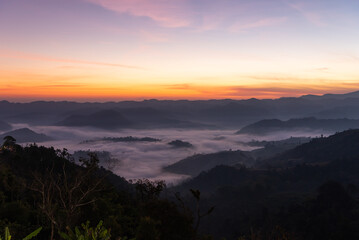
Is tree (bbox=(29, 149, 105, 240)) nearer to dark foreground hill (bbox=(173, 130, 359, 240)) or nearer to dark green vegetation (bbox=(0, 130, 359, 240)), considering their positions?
dark green vegetation (bbox=(0, 130, 359, 240))

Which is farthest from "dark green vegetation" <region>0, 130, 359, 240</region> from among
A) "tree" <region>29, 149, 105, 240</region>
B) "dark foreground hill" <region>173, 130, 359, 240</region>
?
"dark foreground hill" <region>173, 130, 359, 240</region>

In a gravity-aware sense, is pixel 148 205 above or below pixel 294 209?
above

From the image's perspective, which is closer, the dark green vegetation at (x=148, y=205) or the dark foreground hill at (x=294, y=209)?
the dark green vegetation at (x=148, y=205)

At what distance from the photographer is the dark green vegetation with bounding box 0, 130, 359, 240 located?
63.7 ft

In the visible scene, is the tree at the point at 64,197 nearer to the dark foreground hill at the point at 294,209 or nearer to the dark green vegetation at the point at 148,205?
the dark green vegetation at the point at 148,205

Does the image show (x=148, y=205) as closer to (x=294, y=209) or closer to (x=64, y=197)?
(x=64, y=197)

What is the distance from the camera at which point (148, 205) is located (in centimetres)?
2680

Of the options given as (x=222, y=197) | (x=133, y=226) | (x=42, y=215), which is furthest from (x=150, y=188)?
(x=222, y=197)

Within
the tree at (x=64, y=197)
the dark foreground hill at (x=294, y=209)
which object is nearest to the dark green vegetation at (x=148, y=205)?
the tree at (x=64, y=197)

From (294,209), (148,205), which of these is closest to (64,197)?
(148,205)

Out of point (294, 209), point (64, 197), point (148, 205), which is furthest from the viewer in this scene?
point (294, 209)

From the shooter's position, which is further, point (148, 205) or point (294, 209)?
point (294, 209)

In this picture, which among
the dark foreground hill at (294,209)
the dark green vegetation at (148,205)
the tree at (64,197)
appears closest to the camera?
the tree at (64,197)

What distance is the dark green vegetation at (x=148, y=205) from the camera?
765 inches
